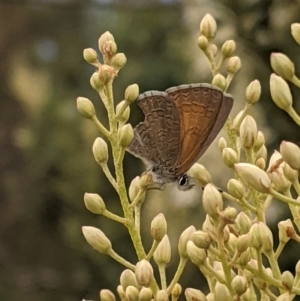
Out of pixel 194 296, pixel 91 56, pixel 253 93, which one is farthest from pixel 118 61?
→ pixel 194 296

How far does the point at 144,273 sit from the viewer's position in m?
0.54

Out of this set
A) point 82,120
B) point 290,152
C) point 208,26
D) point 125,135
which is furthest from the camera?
point 82,120

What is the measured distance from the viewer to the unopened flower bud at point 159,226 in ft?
2.03

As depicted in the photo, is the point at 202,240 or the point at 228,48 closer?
the point at 202,240

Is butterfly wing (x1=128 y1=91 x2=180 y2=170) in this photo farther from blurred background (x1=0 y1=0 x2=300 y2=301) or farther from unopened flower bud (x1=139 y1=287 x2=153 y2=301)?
blurred background (x1=0 y1=0 x2=300 y2=301)

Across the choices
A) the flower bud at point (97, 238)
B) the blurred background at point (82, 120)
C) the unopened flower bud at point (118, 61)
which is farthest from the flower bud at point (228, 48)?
the blurred background at point (82, 120)

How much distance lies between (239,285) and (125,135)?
17cm

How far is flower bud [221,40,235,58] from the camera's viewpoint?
0.70 m

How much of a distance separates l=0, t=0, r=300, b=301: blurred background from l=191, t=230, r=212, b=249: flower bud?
2.90 feet

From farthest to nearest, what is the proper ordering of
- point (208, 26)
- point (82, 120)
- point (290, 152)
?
point (82, 120) < point (208, 26) < point (290, 152)

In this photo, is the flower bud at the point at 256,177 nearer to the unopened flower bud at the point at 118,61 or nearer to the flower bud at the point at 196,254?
the flower bud at the point at 196,254

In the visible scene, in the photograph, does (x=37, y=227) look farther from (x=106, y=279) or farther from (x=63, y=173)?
(x=106, y=279)

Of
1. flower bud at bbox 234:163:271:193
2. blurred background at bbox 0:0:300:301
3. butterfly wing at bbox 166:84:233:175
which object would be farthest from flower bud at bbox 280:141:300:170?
blurred background at bbox 0:0:300:301

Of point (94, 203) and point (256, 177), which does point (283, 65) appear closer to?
point (256, 177)
